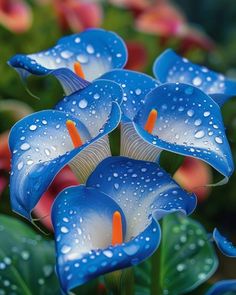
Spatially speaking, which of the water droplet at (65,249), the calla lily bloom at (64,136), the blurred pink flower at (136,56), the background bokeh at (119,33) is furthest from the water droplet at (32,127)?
the blurred pink flower at (136,56)

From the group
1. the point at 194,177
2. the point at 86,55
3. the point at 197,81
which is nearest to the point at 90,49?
the point at 86,55

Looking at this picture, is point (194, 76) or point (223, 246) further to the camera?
point (194, 76)

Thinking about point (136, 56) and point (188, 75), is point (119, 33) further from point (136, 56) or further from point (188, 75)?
point (188, 75)

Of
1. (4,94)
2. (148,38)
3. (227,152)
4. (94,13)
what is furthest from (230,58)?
(227,152)

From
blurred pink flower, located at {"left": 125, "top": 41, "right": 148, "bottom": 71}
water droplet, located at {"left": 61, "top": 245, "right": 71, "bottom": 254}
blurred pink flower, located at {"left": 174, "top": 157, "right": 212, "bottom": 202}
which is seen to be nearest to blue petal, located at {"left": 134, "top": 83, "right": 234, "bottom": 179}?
water droplet, located at {"left": 61, "top": 245, "right": 71, "bottom": 254}

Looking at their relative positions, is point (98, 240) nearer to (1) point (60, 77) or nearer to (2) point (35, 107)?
(1) point (60, 77)

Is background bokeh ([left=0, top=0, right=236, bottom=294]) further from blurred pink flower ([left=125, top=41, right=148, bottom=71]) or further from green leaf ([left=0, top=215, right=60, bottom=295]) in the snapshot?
green leaf ([left=0, top=215, right=60, bottom=295])
